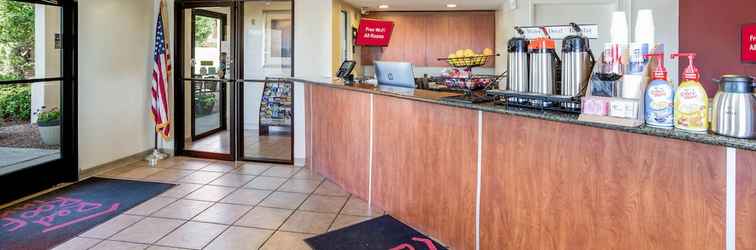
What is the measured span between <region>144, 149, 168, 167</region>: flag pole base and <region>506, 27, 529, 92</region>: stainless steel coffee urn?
438cm

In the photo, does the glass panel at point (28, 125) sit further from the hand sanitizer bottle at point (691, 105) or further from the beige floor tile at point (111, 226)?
the hand sanitizer bottle at point (691, 105)

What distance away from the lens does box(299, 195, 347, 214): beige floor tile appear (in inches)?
140

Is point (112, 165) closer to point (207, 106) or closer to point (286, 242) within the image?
point (207, 106)

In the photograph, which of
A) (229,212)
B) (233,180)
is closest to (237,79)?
(233,180)

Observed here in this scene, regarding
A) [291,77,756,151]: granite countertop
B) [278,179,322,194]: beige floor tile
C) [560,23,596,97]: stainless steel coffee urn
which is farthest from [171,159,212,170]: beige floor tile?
[560,23,596,97]: stainless steel coffee urn

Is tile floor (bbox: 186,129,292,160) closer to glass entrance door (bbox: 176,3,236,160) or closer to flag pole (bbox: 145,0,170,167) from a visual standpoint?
glass entrance door (bbox: 176,3,236,160)

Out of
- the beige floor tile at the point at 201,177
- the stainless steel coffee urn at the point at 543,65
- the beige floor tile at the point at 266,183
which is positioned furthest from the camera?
the beige floor tile at the point at 201,177

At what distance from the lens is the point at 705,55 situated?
12.7 ft

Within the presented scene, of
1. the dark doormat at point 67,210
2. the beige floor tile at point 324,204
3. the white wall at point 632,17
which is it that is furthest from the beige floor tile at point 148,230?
the white wall at point 632,17

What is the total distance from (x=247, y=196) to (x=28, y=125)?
2.07 metres

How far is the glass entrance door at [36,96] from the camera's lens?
3.71m

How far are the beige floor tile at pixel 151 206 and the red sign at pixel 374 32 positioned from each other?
349 cm

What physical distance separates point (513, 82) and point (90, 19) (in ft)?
14.1

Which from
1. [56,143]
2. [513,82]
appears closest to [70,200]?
[56,143]
